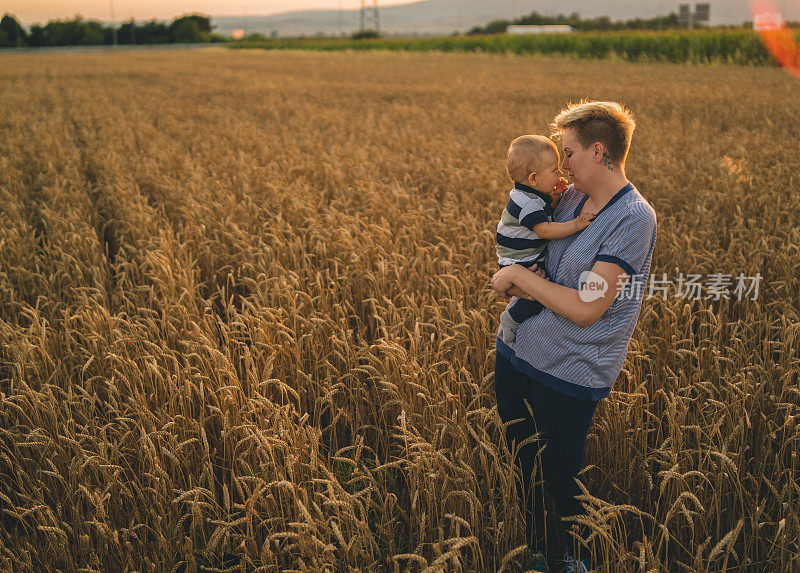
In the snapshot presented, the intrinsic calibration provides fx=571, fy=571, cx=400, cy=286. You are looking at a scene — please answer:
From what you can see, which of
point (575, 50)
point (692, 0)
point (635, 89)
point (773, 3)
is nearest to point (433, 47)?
point (575, 50)

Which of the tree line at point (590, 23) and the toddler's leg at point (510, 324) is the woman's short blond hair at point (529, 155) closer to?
the toddler's leg at point (510, 324)

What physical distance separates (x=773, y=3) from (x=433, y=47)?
3949 inches

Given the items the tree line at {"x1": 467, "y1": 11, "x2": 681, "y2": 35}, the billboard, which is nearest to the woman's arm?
the billboard

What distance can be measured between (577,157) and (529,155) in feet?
0.63

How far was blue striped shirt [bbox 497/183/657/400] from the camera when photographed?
1709mm

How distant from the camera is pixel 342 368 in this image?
322 cm

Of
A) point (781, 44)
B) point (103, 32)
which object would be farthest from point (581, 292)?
point (103, 32)

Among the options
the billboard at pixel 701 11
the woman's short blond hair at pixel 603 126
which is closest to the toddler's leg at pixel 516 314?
the woman's short blond hair at pixel 603 126

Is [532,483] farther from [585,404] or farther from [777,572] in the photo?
[777,572]

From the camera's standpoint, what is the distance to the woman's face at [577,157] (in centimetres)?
175

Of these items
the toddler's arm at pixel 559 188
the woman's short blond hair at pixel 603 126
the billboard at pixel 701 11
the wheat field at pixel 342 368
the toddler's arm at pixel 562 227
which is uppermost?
the billboard at pixel 701 11

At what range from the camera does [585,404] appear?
6.27 feet

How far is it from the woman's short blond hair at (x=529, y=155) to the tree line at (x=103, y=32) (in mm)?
104875

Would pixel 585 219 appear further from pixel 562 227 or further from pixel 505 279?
pixel 505 279
